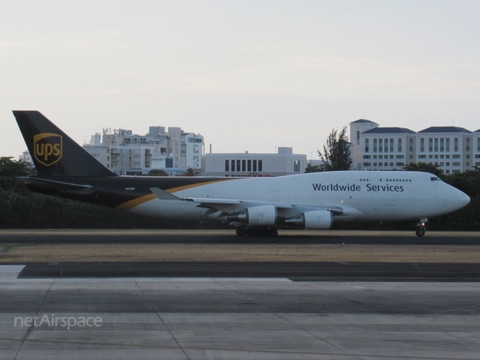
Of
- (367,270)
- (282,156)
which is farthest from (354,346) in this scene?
(282,156)

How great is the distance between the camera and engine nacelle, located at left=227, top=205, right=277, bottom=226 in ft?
109

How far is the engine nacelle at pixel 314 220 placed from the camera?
3369cm

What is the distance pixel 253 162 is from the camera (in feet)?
456

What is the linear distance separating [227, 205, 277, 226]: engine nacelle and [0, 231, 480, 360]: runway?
440 inches

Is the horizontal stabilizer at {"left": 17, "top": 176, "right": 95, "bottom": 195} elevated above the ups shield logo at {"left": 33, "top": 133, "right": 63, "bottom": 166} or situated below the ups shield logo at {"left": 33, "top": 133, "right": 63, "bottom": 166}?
below

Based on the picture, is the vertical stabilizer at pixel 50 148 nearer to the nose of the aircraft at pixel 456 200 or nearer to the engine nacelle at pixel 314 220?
the engine nacelle at pixel 314 220

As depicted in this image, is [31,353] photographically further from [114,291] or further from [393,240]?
[393,240]

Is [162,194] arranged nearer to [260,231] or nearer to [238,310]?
[260,231]

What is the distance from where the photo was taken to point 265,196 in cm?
3612

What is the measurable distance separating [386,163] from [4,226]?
438 feet

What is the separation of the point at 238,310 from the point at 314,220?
20.8m

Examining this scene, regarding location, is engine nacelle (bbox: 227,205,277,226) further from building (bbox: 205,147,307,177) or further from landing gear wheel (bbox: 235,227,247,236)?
building (bbox: 205,147,307,177)

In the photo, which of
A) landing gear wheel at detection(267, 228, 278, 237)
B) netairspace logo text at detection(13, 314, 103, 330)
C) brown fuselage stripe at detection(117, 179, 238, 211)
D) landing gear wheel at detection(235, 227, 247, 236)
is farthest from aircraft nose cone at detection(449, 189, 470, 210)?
Answer: netairspace logo text at detection(13, 314, 103, 330)

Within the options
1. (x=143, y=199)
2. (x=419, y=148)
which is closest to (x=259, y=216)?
(x=143, y=199)
